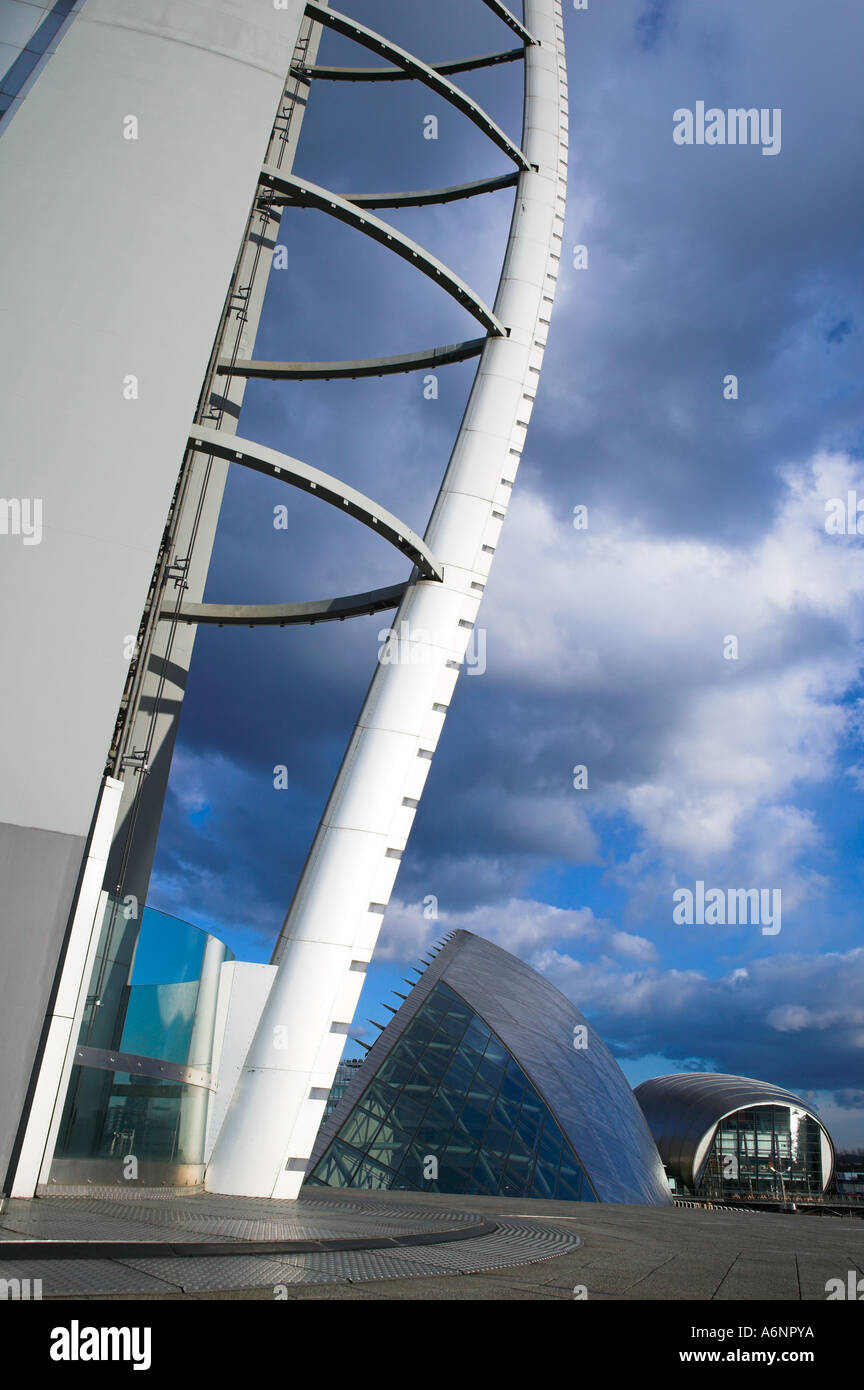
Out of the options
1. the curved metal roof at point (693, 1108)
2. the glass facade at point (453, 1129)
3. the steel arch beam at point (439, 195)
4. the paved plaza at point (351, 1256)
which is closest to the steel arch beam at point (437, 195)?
the steel arch beam at point (439, 195)

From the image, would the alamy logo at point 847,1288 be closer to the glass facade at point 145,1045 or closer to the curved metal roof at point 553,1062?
the glass facade at point 145,1045

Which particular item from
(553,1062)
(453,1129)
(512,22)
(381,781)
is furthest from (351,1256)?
(553,1062)

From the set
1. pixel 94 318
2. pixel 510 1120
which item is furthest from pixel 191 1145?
pixel 510 1120

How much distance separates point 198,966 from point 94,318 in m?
6.43

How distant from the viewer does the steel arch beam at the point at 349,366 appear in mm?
13141

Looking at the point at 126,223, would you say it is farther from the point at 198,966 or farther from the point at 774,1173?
the point at 774,1173

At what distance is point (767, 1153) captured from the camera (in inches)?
2785

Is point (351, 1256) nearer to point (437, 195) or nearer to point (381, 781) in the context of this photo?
point (381, 781)

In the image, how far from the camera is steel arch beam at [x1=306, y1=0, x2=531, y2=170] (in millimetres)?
13100

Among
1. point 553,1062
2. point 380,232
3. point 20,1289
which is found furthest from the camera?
point 553,1062
